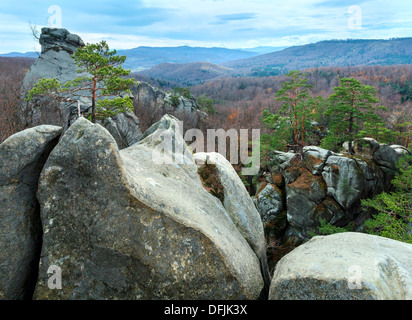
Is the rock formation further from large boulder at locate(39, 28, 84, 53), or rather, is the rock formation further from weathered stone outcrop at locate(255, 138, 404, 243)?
weathered stone outcrop at locate(255, 138, 404, 243)

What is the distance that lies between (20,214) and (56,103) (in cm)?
2776

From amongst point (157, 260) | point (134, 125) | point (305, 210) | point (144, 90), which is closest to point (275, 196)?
point (305, 210)

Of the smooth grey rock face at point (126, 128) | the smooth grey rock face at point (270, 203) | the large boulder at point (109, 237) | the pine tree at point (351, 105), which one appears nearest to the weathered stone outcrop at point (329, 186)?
the smooth grey rock face at point (270, 203)

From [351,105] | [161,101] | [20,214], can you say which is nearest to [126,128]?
[351,105]

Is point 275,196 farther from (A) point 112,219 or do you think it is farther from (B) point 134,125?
(A) point 112,219

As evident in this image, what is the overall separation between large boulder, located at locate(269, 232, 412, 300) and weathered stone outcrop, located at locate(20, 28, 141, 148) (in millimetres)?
24444

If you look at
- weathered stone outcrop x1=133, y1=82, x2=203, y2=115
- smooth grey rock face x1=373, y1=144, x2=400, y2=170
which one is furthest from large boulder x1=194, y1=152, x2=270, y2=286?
weathered stone outcrop x1=133, y1=82, x2=203, y2=115

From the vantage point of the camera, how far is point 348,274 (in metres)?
4.77

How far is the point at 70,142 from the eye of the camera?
5.09 meters

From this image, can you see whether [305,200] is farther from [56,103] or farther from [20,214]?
[56,103]

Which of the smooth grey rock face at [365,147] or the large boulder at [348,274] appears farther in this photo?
the smooth grey rock face at [365,147]

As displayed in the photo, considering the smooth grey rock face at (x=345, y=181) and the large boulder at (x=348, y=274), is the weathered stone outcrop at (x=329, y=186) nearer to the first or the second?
the smooth grey rock face at (x=345, y=181)

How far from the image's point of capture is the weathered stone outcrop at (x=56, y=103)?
87.3 feet

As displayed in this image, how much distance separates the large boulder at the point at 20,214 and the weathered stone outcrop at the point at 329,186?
20183mm
